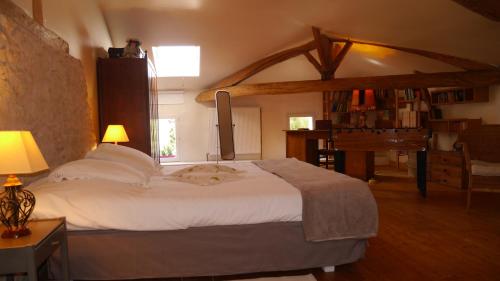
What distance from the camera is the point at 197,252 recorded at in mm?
2031

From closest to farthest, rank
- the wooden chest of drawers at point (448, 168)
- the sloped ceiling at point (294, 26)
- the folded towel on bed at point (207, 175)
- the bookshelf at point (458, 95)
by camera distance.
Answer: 1. the folded towel on bed at point (207, 175)
2. the sloped ceiling at point (294, 26)
3. the wooden chest of drawers at point (448, 168)
4. the bookshelf at point (458, 95)

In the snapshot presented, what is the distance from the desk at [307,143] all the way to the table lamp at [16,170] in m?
5.36

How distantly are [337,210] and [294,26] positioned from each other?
160 inches

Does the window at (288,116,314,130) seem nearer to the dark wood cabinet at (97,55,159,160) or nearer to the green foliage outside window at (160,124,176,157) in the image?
the green foliage outside window at (160,124,176,157)

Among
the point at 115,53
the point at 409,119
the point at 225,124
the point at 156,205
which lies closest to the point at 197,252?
the point at 156,205

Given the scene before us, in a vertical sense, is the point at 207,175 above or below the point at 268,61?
below

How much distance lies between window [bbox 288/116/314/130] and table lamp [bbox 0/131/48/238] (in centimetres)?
649

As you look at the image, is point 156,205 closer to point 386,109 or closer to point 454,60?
point 454,60

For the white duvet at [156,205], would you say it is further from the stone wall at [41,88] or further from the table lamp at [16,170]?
the stone wall at [41,88]

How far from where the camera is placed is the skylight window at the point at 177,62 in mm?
6262

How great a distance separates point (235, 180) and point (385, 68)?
5529mm

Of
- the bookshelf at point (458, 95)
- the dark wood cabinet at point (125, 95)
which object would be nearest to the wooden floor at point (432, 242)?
the bookshelf at point (458, 95)

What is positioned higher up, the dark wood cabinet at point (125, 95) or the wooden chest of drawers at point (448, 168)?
the dark wood cabinet at point (125, 95)

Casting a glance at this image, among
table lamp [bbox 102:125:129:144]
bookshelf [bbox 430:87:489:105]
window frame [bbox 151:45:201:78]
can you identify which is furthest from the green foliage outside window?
bookshelf [bbox 430:87:489:105]
